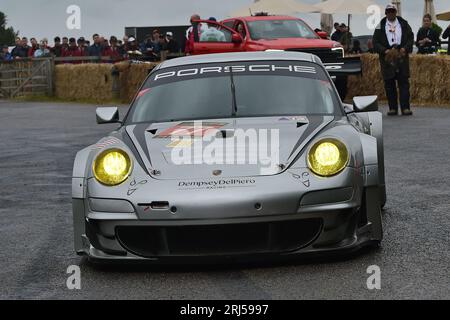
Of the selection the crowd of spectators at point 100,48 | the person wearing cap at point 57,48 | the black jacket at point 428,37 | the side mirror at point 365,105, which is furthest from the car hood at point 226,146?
the person wearing cap at point 57,48

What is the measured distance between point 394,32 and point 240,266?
12929mm

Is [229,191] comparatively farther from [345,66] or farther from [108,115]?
[345,66]

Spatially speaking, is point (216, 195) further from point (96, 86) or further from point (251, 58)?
point (96, 86)

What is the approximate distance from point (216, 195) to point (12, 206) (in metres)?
3.79

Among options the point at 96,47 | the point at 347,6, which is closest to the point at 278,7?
the point at 347,6

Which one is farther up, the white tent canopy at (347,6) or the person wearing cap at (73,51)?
the white tent canopy at (347,6)

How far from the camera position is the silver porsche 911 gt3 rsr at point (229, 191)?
5.62 metres

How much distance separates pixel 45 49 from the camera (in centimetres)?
3512

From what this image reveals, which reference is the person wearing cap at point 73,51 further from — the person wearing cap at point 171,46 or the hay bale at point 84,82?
the person wearing cap at point 171,46

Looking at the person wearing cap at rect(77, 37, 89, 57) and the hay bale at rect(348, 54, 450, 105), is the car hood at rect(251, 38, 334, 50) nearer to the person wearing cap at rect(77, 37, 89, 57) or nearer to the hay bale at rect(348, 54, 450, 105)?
the hay bale at rect(348, 54, 450, 105)

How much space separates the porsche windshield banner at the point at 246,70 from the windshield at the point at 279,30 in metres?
13.8

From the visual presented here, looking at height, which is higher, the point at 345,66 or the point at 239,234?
the point at 345,66

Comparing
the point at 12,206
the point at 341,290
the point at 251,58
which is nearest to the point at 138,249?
the point at 341,290

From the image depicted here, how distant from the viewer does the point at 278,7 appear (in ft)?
108
